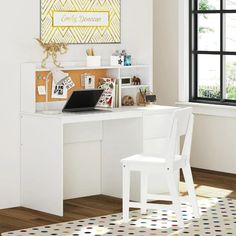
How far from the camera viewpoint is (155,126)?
6.09 m

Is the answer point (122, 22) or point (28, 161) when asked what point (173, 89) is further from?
point (28, 161)

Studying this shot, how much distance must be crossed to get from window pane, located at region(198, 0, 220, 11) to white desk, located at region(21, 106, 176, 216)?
161cm

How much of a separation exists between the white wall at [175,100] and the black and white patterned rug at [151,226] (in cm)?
157

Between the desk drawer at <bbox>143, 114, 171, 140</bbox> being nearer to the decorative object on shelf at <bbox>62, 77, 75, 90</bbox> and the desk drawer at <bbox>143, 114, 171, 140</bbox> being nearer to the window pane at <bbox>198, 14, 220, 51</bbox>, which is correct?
the decorative object on shelf at <bbox>62, 77, 75, 90</bbox>

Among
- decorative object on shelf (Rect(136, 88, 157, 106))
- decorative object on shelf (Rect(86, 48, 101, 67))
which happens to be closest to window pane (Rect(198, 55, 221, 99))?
decorative object on shelf (Rect(136, 88, 157, 106))

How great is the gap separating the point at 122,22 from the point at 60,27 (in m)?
0.69

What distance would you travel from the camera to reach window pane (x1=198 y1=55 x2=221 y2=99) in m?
7.45

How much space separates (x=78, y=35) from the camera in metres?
6.19

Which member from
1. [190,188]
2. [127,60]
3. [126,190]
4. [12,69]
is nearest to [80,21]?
[127,60]

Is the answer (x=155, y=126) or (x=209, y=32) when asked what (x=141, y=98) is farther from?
(x=209, y=32)

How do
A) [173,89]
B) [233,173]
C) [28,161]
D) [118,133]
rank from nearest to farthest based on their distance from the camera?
1. [28,161]
2. [118,133]
3. [233,173]
4. [173,89]

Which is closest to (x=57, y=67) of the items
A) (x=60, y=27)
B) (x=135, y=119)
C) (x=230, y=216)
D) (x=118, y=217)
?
(x=60, y=27)

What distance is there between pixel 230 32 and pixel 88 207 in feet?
8.09

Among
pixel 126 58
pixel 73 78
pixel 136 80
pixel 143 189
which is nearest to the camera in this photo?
pixel 143 189
